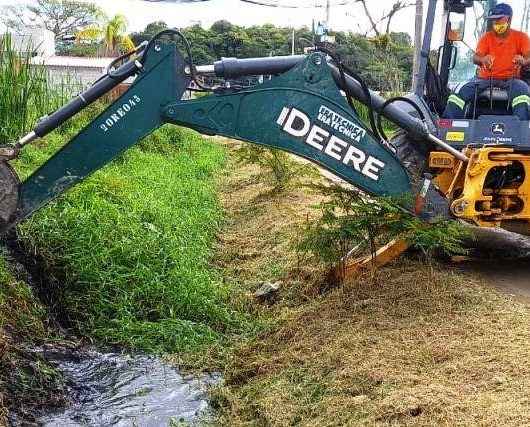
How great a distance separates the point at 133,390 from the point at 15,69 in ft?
17.6

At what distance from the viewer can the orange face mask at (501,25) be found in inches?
263

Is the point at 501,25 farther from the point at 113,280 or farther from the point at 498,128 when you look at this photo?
the point at 113,280

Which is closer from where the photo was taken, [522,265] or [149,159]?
[522,265]

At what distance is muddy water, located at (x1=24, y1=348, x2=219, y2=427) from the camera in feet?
14.8

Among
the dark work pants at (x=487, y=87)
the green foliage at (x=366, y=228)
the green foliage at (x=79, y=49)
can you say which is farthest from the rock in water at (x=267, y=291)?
the green foliage at (x=79, y=49)

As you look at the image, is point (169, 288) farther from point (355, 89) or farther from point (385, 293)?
point (355, 89)

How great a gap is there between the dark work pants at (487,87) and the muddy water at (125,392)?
3.33 m

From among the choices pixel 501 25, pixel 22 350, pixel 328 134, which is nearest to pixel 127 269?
pixel 22 350

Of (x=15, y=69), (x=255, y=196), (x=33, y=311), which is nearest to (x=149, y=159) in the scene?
(x=255, y=196)

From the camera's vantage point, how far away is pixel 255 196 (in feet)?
36.6

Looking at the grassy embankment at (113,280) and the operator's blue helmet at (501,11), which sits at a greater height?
the operator's blue helmet at (501,11)

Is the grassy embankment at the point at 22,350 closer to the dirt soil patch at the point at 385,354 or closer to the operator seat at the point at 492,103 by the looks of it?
the dirt soil patch at the point at 385,354

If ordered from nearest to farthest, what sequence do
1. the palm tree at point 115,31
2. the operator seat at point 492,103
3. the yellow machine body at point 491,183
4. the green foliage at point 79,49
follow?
the yellow machine body at point 491,183 → the operator seat at point 492,103 → the palm tree at point 115,31 → the green foliage at point 79,49

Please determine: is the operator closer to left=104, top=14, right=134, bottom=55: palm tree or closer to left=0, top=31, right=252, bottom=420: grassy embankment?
left=0, top=31, right=252, bottom=420: grassy embankment
